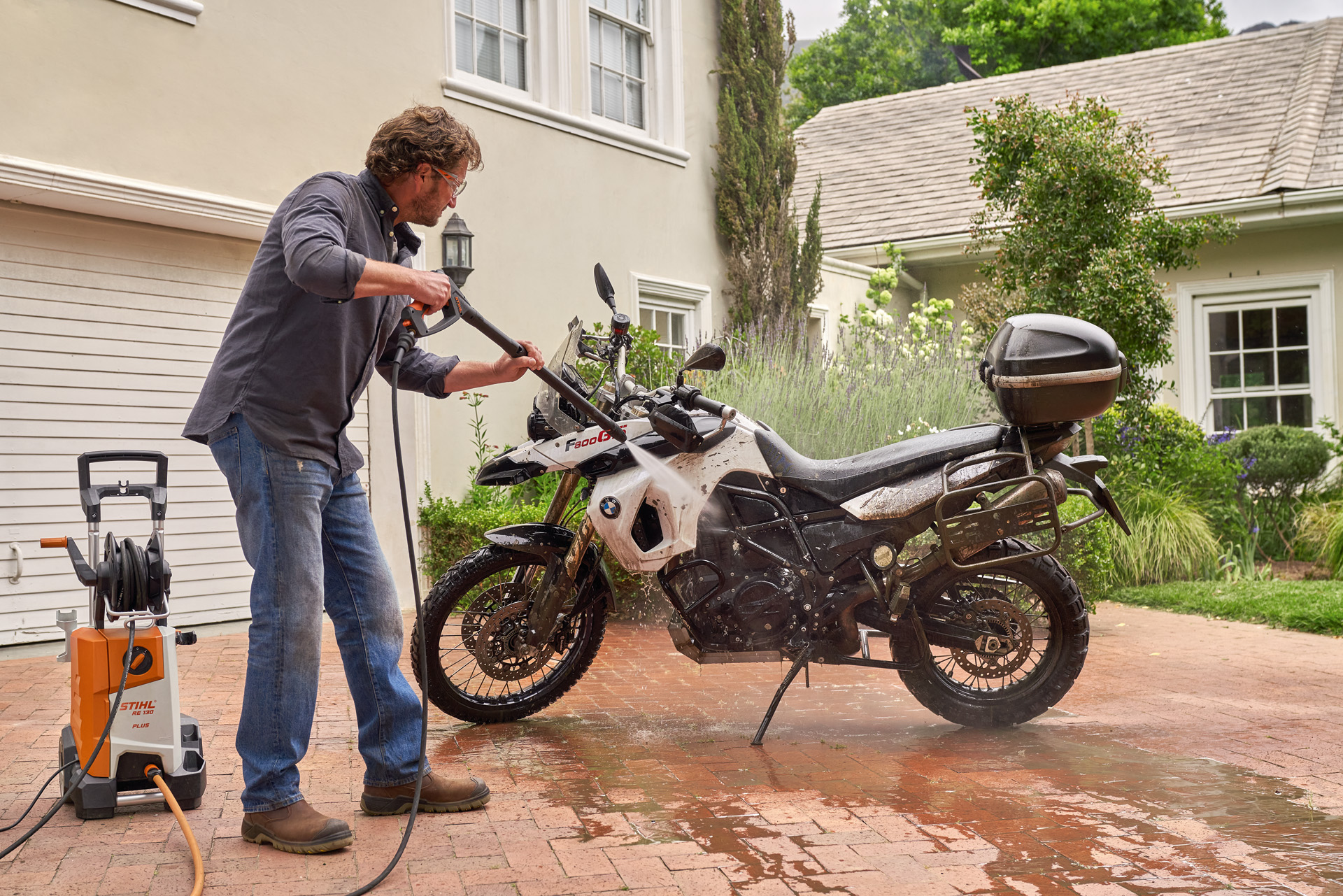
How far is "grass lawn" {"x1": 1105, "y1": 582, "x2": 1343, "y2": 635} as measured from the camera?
736cm

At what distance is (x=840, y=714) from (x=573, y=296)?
19.0ft

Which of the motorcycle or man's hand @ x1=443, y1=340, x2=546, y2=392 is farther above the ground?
man's hand @ x1=443, y1=340, x2=546, y2=392

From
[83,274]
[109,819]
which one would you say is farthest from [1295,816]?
[83,274]

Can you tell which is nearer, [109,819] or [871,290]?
[109,819]

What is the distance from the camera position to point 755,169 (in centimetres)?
1155

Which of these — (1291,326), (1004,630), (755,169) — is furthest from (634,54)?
(1004,630)

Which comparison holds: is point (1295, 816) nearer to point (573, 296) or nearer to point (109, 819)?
point (109, 819)

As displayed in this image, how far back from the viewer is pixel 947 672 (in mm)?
4660

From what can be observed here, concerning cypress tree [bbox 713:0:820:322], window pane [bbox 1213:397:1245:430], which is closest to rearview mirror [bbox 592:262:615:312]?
cypress tree [bbox 713:0:820:322]

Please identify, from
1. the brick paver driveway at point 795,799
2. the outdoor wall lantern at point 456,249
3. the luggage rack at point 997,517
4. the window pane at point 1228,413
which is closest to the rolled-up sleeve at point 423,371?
the brick paver driveway at point 795,799

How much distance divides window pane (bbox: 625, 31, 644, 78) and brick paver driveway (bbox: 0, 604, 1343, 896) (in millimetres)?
7050

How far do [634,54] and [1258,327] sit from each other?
7.36 m

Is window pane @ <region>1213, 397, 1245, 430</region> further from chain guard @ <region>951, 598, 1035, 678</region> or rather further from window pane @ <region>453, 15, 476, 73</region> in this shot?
chain guard @ <region>951, 598, 1035, 678</region>

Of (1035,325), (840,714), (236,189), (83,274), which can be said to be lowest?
(840,714)
